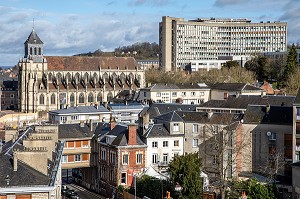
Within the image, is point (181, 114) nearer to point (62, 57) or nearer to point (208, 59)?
point (62, 57)

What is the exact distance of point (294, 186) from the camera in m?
45.6

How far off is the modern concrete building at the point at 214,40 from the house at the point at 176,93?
71.5m

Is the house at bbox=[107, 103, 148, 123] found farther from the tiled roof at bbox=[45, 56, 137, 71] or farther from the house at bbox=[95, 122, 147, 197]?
the tiled roof at bbox=[45, 56, 137, 71]

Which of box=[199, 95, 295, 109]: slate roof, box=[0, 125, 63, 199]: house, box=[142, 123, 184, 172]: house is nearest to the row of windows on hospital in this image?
box=[199, 95, 295, 109]: slate roof

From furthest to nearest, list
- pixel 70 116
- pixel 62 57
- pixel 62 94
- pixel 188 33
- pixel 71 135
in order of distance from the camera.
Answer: pixel 188 33
pixel 62 57
pixel 62 94
pixel 70 116
pixel 71 135

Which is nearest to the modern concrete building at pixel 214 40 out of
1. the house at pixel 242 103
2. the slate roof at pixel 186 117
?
the house at pixel 242 103

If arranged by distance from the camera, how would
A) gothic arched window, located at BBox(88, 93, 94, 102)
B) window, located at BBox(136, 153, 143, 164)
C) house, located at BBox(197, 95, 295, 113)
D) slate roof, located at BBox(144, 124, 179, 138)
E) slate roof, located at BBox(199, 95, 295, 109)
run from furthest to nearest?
1. gothic arched window, located at BBox(88, 93, 94, 102)
2. house, located at BBox(197, 95, 295, 113)
3. slate roof, located at BBox(199, 95, 295, 109)
4. slate roof, located at BBox(144, 124, 179, 138)
5. window, located at BBox(136, 153, 143, 164)

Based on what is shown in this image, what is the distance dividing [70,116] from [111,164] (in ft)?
82.0

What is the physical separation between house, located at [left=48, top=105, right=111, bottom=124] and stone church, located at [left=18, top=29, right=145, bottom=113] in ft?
142

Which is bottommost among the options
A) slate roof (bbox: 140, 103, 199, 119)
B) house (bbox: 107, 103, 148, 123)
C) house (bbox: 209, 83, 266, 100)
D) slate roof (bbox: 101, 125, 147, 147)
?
slate roof (bbox: 101, 125, 147, 147)

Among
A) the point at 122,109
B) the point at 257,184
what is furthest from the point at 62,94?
the point at 257,184

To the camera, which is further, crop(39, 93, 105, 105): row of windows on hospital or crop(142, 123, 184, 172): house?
crop(39, 93, 105, 105): row of windows on hospital

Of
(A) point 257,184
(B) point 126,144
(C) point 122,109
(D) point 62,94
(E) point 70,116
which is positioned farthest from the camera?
(D) point 62,94

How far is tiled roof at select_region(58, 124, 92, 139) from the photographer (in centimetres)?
6156
